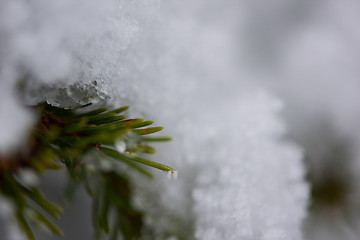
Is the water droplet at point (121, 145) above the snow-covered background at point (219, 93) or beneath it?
beneath

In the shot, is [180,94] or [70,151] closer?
[70,151]

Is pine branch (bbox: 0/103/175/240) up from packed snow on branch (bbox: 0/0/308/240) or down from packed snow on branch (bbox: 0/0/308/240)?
down

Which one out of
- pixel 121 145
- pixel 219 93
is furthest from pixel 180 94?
pixel 121 145

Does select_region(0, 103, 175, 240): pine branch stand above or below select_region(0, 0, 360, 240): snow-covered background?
below

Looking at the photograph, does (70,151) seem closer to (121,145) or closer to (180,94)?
(121,145)

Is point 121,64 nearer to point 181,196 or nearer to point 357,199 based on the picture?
point 181,196

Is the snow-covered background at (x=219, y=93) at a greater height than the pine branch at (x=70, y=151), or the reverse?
the snow-covered background at (x=219, y=93)
